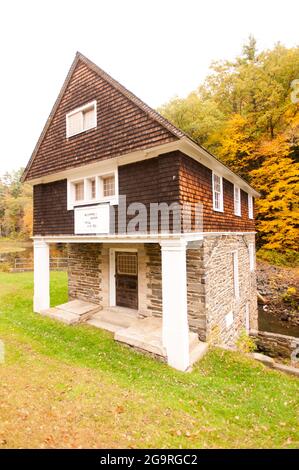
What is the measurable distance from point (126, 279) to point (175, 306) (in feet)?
11.9

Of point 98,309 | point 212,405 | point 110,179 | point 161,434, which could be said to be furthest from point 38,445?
point 110,179

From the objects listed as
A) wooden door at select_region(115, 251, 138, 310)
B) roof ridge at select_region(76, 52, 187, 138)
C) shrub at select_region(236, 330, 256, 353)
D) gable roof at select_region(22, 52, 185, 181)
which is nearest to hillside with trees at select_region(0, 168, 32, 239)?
gable roof at select_region(22, 52, 185, 181)

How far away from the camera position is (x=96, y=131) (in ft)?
25.7

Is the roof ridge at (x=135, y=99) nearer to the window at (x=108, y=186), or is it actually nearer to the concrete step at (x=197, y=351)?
the window at (x=108, y=186)

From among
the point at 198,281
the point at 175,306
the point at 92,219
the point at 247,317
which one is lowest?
the point at 247,317

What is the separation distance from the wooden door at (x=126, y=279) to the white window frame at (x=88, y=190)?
2411 millimetres

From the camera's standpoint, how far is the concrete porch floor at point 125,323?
21.5ft

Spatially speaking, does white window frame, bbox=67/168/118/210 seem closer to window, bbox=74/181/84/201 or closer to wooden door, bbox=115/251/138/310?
window, bbox=74/181/84/201

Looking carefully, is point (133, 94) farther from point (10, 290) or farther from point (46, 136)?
point (10, 290)

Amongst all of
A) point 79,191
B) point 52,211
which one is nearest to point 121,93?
point 79,191

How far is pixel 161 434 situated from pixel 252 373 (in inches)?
128

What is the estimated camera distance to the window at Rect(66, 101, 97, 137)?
8.07 meters

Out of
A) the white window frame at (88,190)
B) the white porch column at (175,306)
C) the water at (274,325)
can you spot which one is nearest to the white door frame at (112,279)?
the white window frame at (88,190)

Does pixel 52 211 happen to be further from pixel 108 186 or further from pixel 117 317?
pixel 117 317
